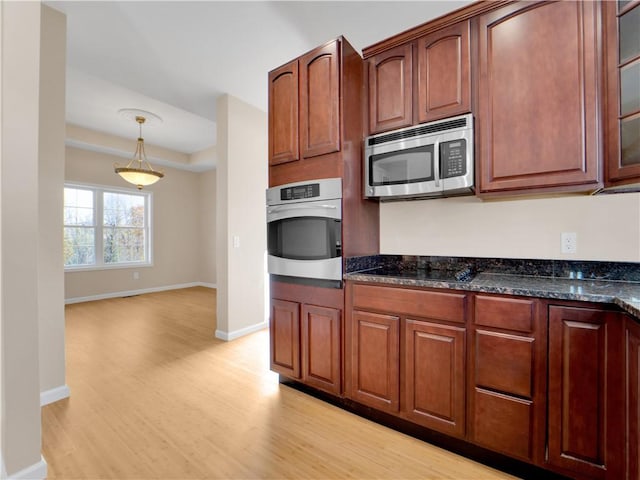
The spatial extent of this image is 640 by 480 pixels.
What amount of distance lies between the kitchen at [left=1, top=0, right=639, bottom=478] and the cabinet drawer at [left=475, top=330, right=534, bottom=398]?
73cm

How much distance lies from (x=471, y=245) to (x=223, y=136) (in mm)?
2863

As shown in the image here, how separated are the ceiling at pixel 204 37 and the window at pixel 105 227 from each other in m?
2.55

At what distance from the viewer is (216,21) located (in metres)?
2.28

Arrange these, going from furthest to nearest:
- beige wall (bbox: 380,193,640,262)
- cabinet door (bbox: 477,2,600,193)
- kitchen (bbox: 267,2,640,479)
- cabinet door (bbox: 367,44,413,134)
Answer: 1. cabinet door (bbox: 367,44,413,134)
2. beige wall (bbox: 380,193,640,262)
3. cabinet door (bbox: 477,2,600,193)
4. kitchen (bbox: 267,2,640,479)

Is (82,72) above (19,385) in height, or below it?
above

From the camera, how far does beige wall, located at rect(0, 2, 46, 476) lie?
1.37 meters

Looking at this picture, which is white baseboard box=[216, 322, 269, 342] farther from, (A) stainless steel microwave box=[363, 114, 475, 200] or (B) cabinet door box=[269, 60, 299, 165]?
(A) stainless steel microwave box=[363, 114, 475, 200]

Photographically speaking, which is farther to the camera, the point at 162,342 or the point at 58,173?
the point at 162,342

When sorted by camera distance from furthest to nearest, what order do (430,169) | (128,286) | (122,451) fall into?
(128,286) → (430,169) → (122,451)

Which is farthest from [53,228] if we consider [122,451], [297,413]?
[297,413]

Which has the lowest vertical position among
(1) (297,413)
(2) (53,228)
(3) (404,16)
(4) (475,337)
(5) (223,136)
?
(1) (297,413)

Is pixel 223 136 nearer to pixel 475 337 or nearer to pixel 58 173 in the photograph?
pixel 58 173

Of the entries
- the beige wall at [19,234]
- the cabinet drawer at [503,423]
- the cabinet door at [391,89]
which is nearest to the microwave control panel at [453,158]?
the cabinet door at [391,89]

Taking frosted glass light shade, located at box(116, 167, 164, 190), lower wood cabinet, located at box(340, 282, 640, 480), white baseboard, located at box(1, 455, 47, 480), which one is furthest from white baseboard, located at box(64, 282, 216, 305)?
lower wood cabinet, located at box(340, 282, 640, 480)
